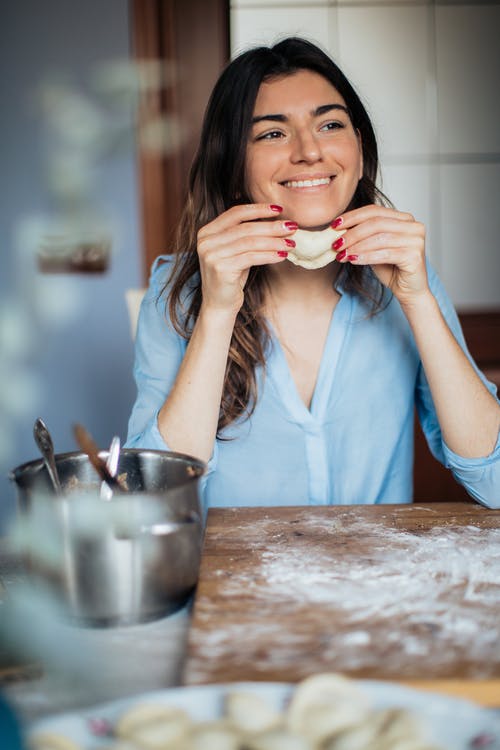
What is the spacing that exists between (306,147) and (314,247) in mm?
190

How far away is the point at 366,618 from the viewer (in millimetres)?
795

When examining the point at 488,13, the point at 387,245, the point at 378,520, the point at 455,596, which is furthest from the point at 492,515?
the point at 488,13

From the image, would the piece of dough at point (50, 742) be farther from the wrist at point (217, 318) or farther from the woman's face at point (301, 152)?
the woman's face at point (301, 152)

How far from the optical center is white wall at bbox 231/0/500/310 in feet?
8.68

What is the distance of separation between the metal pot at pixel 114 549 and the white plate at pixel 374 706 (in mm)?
158

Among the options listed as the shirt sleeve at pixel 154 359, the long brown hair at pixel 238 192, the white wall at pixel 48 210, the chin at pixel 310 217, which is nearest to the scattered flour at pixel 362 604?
the shirt sleeve at pixel 154 359

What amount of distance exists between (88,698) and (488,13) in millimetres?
2642

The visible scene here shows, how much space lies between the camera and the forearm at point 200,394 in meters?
1.29

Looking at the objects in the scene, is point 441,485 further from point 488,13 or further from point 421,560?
point 421,560

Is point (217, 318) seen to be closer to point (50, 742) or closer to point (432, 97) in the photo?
point (50, 742)

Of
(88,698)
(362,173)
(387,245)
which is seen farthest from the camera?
(362,173)

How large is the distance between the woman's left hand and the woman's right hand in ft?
0.35

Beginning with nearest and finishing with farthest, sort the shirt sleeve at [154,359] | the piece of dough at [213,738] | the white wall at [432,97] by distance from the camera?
the piece of dough at [213,738] < the shirt sleeve at [154,359] < the white wall at [432,97]

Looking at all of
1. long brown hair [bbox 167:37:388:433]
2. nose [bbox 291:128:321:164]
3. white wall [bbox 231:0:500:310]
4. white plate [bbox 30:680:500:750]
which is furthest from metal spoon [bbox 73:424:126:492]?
white wall [bbox 231:0:500:310]
